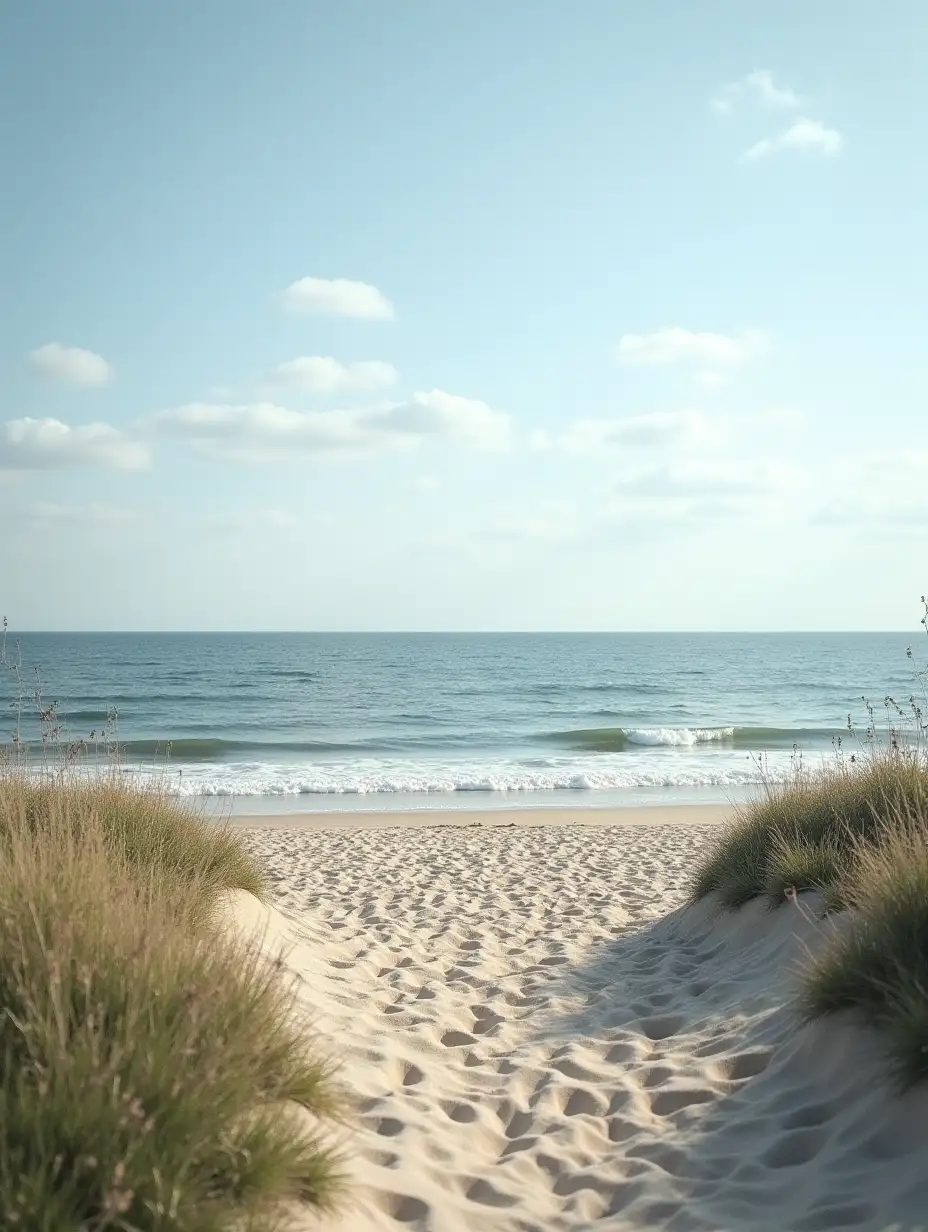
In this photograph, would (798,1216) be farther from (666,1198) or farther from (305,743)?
(305,743)

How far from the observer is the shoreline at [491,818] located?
16562mm

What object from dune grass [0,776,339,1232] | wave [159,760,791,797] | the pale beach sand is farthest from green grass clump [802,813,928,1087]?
wave [159,760,791,797]

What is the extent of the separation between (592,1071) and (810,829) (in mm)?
2995

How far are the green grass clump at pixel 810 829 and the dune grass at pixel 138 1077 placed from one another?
153 inches

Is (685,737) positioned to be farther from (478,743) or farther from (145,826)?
(145,826)

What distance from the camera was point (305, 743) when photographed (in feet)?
100

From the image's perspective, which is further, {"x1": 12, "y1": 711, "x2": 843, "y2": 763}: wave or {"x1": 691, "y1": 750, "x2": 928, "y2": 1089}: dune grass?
{"x1": 12, "y1": 711, "x2": 843, "y2": 763}: wave

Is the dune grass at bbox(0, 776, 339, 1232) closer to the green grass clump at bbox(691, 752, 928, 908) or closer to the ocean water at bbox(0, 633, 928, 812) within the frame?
the green grass clump at bbox(691, 752, 928, 908)

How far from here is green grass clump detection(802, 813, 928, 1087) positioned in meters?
3.69

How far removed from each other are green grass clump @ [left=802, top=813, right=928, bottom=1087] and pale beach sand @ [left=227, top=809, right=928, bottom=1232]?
13cm

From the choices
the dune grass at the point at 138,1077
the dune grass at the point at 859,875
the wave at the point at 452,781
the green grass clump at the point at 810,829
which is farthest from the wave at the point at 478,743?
the dune grass at the point at 138,1077

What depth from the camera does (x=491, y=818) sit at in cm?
1767

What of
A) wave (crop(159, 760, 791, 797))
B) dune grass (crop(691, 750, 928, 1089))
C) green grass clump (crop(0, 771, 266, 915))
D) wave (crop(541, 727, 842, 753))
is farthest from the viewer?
wave (crop(541, 727, 842, 753))

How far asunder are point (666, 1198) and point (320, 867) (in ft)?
28.6
